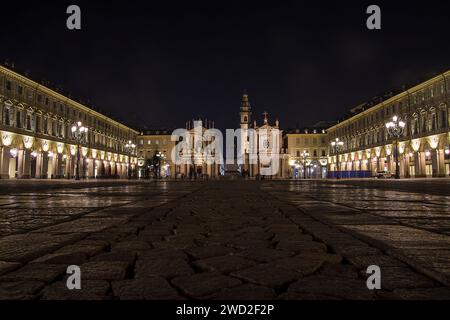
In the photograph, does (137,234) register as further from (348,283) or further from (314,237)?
(348,283)

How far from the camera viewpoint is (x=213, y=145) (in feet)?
332

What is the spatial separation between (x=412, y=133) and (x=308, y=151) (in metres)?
44.9

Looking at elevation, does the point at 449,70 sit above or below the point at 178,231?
above

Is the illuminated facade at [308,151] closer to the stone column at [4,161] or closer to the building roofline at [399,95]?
the building roofline at [399,95]

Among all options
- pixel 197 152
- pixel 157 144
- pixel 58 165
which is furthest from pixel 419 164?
pixel 157 144

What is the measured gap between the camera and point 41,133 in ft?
168

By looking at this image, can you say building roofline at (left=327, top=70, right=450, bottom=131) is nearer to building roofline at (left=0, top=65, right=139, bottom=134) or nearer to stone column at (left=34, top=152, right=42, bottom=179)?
building roofline at (left=0, top=65, right=139, bottom=134)

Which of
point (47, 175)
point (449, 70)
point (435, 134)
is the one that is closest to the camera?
point (449, 70)

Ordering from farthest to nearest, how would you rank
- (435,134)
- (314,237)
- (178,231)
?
(435,134) → (178,231) → (314,237)

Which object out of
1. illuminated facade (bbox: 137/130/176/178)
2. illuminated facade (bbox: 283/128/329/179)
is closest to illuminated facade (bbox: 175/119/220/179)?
illuminated facade (bbox: 137/130/176/178)

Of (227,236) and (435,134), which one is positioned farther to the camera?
(435,134)

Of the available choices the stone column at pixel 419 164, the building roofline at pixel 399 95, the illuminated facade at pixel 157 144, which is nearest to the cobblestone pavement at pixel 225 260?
the building roofline at pixel 399 95
